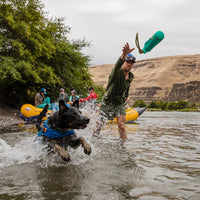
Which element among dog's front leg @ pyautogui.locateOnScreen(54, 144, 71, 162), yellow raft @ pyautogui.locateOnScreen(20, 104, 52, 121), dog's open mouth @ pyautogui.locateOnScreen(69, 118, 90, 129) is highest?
dog's open mouth @ pyautogui.locateOnScreen(69, 118, 90, 129)

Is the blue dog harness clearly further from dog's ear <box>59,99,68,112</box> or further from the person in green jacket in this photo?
the person in green jacket

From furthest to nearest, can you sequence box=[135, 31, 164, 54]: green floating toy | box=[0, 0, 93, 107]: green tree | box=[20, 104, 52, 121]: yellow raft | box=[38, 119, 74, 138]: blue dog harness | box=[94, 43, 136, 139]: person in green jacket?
box=[0, 0, 93, 107]: green tree → box=[20, 104, 52, 121]: yellow raft → box=[94, 43, 136, 139]: person in green jacket → box=[135, 31, 164, 54]: green floating toy → box=[38, 119, 74, 138]: blue dog harness

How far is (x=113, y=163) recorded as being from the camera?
3.98 meters

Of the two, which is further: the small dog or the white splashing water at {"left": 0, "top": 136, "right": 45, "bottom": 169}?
the white splashing water at {"left": 0, "top": 136, "right": 45, "bottom": 169}

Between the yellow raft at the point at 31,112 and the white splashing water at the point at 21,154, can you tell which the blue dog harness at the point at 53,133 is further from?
the yellow raft at the point at 31,112

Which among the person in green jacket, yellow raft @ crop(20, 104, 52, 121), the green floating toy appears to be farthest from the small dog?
yellow raft @ crop(20, 104, 52, 121)

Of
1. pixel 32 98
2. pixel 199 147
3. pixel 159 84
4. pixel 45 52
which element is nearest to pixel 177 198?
pixel 199 147

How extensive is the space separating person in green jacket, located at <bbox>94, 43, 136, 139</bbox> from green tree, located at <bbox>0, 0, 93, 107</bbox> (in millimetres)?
8286

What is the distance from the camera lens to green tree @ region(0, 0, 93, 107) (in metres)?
14.2

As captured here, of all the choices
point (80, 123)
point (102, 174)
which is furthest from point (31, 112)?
point (102, 174)

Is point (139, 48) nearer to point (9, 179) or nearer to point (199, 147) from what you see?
point (199, 147)

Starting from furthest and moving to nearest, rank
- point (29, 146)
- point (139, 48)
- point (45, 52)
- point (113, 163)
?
point (45, 52) < point (139, 48) < point (29, 146) < point (113, 163)

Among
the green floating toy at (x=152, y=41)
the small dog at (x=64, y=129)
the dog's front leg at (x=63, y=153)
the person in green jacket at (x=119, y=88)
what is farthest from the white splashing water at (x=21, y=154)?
the green floating toy at (x=152, y=41)

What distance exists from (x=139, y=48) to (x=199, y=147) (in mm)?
2925
